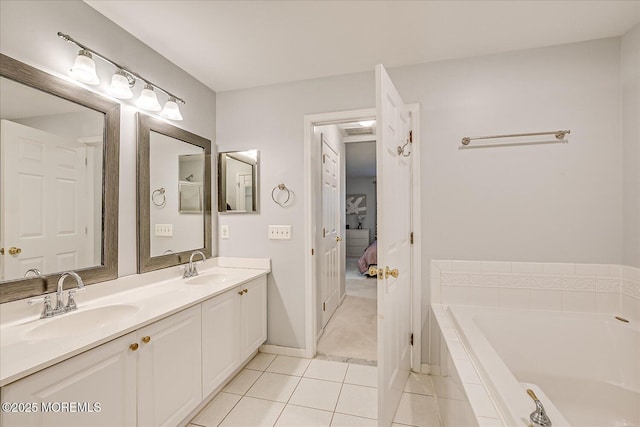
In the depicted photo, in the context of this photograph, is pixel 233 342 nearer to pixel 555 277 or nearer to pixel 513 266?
pixel 513 266

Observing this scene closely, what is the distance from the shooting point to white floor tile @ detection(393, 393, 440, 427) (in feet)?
5.35

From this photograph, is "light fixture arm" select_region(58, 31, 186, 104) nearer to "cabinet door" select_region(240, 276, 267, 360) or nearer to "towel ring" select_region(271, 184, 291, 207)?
"towel ring" select_region(271, 184, 291, 207)

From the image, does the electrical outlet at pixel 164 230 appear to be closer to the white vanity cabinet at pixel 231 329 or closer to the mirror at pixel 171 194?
the mirror at pixel 171 194

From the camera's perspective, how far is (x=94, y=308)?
141 centimetres

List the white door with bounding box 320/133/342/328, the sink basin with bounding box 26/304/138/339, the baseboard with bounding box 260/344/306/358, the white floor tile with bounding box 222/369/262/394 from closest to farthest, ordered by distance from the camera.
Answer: the sink basin with bounding box 26/304/138/339, the white floor tile with bounding box 222/369/262/394, the baseboard with bounding box 260/344/306/358, the white door with bounding box 320/133/342/328

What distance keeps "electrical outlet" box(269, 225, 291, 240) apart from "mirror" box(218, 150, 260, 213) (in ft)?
0.80

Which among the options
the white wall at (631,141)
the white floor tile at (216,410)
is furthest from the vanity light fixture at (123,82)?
the white wall at (631,141)

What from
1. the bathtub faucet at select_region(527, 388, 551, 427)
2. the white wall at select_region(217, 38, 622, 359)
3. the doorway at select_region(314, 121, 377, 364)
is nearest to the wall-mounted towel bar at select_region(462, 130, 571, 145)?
the white wall at select_region(217, 38, 622, 359)

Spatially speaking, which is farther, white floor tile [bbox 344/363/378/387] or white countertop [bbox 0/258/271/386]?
white floor tile [bbox 344/363/378/387]

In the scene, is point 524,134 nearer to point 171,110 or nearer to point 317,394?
point 317,394

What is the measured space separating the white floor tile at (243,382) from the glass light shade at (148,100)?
2050mm

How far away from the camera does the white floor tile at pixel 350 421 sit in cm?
162

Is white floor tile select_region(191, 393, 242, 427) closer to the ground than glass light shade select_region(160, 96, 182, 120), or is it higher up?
closer to the ground

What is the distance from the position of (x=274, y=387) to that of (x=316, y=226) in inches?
52.3
